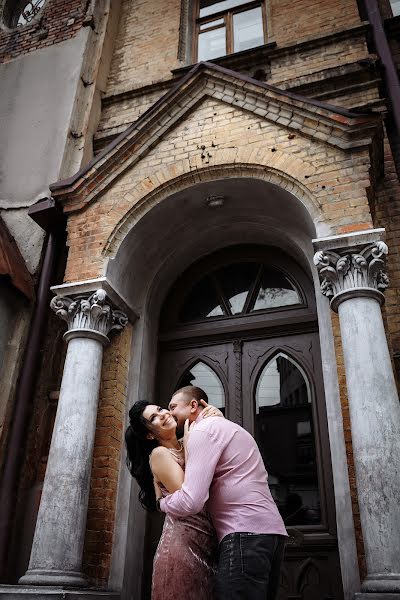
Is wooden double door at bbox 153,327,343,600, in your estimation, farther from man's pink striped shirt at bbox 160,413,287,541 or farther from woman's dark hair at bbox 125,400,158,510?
man's pink striped shirt at bbox 160,413,287,541

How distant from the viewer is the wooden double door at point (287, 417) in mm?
4316

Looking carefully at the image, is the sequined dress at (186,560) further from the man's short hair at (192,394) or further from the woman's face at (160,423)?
the man's short hair at (192,394)

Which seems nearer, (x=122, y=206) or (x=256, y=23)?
(x=122, y=206)

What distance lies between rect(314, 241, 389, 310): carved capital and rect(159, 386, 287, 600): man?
7.06ft

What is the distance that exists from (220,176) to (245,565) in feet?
12.9

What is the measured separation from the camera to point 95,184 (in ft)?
17.9

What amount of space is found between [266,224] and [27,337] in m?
2.90

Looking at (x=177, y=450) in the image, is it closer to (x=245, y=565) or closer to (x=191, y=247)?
(x=245, y=565)

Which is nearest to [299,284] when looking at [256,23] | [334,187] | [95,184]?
[334,187]

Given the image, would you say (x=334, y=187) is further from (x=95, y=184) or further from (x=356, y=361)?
(x=95, y=184)

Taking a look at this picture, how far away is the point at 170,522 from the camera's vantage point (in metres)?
2.21

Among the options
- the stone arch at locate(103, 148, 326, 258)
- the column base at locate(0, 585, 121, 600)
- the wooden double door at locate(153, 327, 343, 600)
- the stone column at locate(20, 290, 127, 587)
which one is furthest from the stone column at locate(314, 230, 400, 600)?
the stone column at locate(20, 290, 127, 587)

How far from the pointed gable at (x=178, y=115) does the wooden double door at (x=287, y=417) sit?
2029mm

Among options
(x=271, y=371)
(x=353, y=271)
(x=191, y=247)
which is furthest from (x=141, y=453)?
(x=191, y=247)
